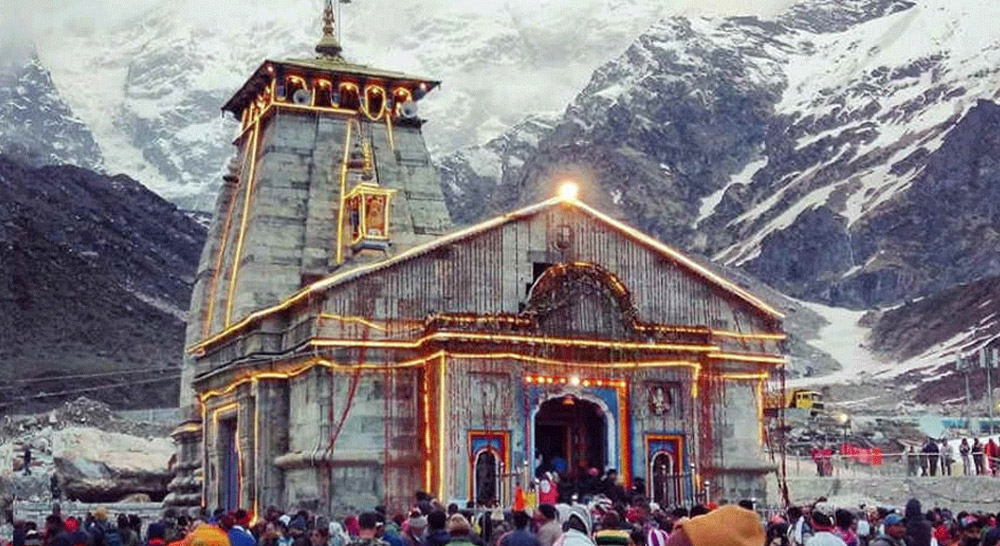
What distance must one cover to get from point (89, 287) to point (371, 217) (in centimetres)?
8264

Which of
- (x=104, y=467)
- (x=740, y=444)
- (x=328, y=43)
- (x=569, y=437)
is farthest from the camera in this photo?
(x=104, y=467)

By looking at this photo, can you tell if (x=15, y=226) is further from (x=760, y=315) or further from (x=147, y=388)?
(x=760, y=315)

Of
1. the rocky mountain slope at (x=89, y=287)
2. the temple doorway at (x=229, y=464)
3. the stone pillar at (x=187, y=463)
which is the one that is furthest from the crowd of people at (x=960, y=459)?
the rocky mountain slope at (x=89, y=287)

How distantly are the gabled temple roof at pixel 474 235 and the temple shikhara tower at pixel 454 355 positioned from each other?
7 centimetres

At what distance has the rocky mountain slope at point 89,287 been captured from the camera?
102062 millimetres

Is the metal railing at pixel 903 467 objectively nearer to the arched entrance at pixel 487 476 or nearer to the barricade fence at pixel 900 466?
the barricade fence at pixel 900 466

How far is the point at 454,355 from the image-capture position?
120ft

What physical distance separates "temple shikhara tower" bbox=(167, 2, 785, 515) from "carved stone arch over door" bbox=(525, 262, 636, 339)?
0.17 ft

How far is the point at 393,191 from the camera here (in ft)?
143

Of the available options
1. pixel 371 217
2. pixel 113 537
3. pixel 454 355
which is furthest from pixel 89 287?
pixel 113 537

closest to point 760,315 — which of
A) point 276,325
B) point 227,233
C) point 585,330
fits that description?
point 585,330

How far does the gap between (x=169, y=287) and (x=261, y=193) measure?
92.6m

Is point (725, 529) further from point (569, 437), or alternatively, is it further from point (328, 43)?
point (328, 43)

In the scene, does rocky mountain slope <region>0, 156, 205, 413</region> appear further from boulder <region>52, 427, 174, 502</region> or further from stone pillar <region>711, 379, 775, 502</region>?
stone pillar <region>711, 379, 775, 502</region>
